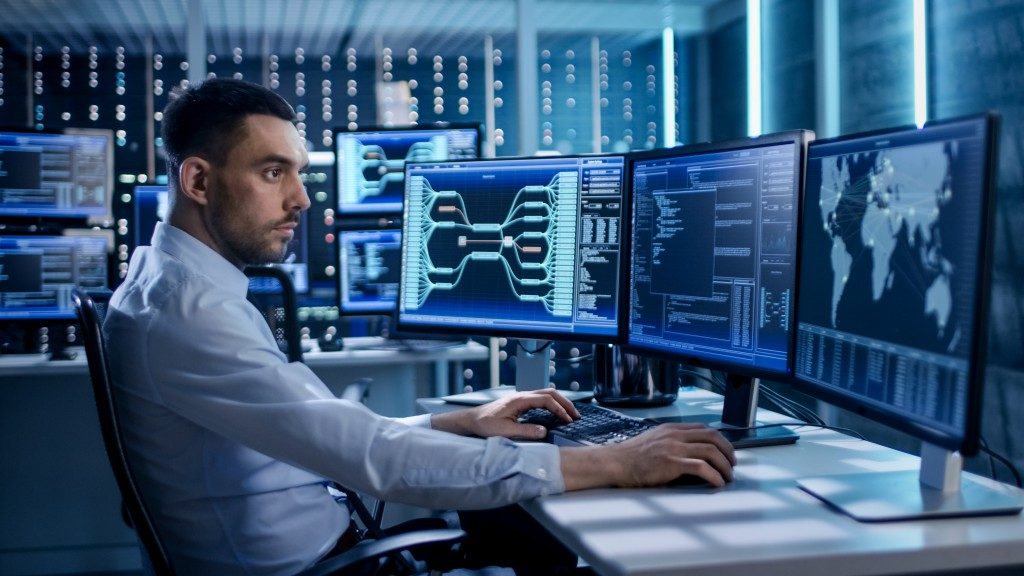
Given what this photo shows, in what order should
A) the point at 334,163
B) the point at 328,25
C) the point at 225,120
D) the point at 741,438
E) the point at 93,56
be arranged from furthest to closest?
the point at 93,56 < the point at 328,25 < the point at 334,163 < the point at 741,438 < the point at 225,120

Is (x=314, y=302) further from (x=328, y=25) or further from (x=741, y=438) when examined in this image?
(x=328, y=25)

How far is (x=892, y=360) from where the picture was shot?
3.73 feet

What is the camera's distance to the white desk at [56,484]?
3.24m

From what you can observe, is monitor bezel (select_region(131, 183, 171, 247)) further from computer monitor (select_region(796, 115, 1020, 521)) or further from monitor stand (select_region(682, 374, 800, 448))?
computer monitor (select_region(796, 115, 1020, 521))

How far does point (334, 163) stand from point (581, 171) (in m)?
1.58

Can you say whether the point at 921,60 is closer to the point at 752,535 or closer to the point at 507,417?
the point at 507,417

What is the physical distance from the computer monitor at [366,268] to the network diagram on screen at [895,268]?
6.60ft

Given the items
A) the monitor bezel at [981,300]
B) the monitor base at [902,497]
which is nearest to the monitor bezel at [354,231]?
the monitor base at [902,497]

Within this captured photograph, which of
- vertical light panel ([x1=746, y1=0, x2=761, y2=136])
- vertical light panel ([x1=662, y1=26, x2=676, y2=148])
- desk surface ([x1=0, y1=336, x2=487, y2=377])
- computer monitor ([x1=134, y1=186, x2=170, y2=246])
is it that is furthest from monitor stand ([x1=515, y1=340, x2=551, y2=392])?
vertical light panel ([x1=662, y1=26, x2=676, y2=148])

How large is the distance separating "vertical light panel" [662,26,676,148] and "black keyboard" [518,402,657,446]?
4.85m

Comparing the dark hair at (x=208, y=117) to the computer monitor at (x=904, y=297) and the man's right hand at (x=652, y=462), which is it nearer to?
the man's right hand at (x=652, y=462)

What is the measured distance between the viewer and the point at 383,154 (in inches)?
128

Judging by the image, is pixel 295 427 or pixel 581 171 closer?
pixel 295 427

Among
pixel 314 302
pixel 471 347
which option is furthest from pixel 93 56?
pixel 471 347
